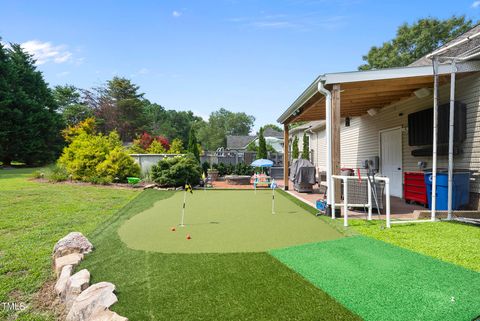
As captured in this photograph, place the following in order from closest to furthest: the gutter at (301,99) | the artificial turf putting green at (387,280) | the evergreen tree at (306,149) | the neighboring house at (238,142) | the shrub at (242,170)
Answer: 1. the artificial turf putting green at (387,280)
2. the gutter at (301,99)
3. the shrub at (242,170)
4. the evergreen tree at (306,149)
5. the neighboring house at (238,142)

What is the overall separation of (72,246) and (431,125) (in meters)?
7.42

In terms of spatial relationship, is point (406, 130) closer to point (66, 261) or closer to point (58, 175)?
point (66, 261)

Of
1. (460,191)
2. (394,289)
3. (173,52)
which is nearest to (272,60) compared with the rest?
(173,52)

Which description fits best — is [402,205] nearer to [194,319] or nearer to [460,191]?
[460,191]

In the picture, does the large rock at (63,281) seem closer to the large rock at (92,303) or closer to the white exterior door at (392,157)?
the large rock at (92,303)

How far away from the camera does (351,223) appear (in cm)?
532

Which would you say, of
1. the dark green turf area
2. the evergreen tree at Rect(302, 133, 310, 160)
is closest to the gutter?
the dark green turf area

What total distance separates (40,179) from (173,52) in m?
8.46

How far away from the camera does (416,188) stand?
686 cm

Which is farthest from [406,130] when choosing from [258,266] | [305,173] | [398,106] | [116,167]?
[116,167]

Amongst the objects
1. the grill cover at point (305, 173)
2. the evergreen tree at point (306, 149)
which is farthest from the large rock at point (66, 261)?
the evergreen tree at point (306, 149)

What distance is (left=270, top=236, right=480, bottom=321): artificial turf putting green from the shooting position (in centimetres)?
222

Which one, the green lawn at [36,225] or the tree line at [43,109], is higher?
the tree line at [43,109]

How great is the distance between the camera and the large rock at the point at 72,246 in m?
3.74
